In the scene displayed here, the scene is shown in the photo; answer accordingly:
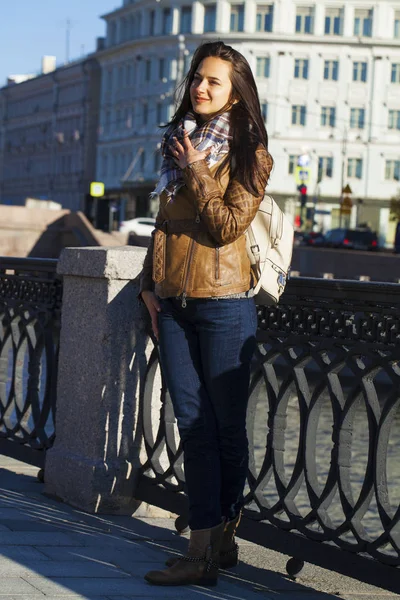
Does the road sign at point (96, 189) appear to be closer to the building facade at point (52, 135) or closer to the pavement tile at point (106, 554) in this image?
the pavement tile at point (106, 554)

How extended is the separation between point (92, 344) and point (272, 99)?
8767 cm

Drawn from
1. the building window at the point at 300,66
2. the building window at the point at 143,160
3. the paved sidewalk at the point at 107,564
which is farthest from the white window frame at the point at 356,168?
the paved sidewalk at the point at 107,564

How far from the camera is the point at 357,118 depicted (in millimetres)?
A: 91250

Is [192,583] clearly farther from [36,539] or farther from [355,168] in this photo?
[355,168]

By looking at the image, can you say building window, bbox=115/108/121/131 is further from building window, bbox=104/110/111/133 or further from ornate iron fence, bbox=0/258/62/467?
ornate iron fence, bbox=0/258/62/467

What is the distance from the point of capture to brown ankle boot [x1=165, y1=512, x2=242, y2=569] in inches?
185

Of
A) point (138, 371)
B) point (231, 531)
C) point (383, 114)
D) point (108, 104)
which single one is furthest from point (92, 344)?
point (108, 104)

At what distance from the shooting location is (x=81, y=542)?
5.06 m

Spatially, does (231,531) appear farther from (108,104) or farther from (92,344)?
(108,104)

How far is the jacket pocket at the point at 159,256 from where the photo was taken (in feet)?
14.8

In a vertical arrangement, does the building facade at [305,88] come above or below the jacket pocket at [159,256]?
above

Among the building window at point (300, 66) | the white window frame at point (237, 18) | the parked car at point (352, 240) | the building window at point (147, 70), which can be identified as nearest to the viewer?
the parked car at point (352, 240)

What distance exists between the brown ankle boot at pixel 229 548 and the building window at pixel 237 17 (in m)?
92.7

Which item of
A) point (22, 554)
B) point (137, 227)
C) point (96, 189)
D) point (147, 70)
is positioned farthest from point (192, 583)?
point (147, 70)
